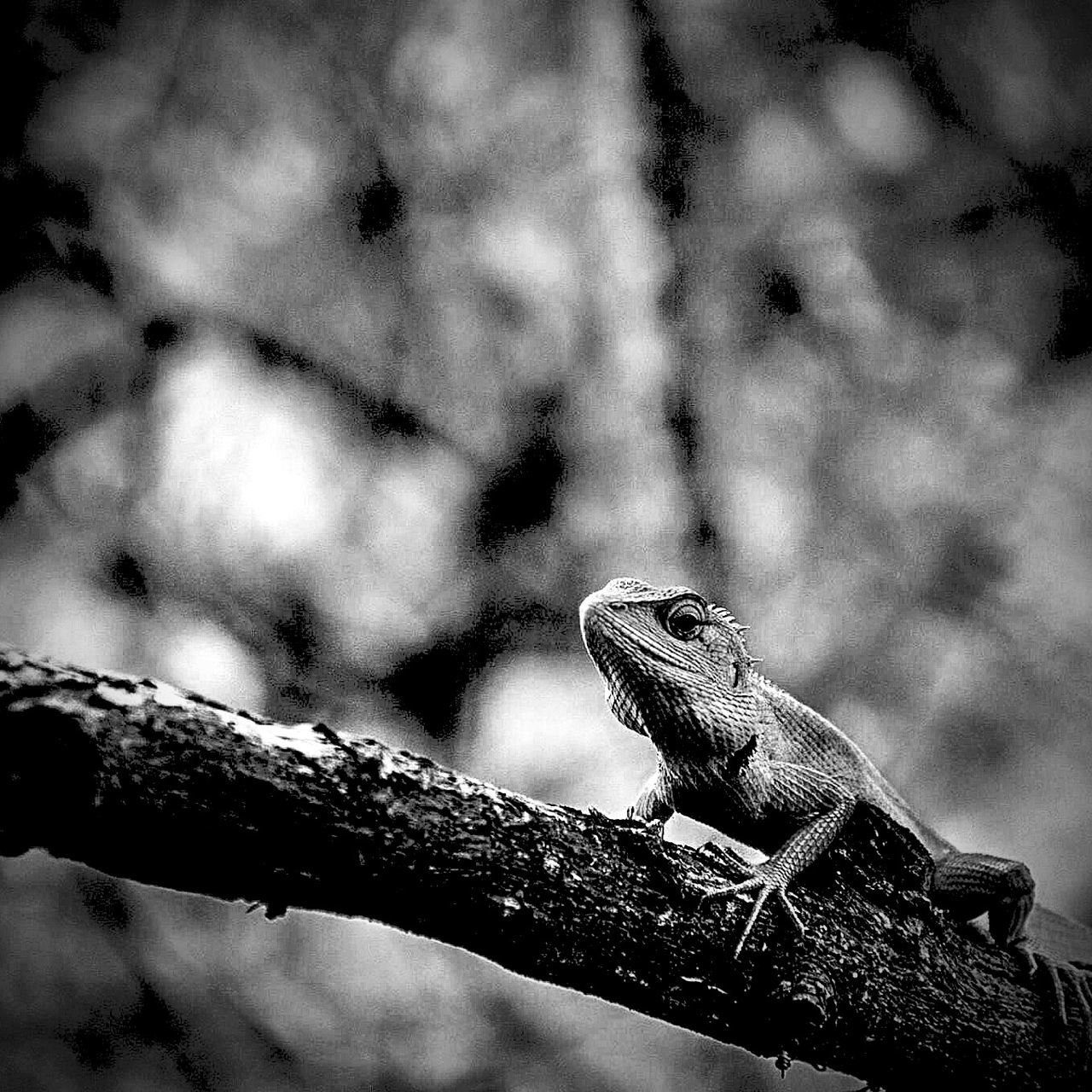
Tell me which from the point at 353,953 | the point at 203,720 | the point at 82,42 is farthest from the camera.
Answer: the point at 353,953

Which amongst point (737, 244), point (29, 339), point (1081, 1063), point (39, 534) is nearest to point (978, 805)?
point (1081, 1063)

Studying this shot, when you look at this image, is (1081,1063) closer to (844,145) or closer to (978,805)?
(978,805)

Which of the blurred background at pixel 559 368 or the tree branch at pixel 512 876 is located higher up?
the blurred background at pixel 559 368

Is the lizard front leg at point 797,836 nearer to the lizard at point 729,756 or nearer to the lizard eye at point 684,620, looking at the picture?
the lizard at point 729,756

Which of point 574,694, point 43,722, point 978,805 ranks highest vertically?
point 574,694

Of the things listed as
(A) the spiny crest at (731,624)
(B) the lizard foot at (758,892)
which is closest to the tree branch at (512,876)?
(B) the lizard foot at (758,892)

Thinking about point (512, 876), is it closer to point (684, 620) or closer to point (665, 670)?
point (665, 670)

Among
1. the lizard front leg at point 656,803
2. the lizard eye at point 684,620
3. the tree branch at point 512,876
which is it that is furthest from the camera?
the lizard front leg at point 656,803

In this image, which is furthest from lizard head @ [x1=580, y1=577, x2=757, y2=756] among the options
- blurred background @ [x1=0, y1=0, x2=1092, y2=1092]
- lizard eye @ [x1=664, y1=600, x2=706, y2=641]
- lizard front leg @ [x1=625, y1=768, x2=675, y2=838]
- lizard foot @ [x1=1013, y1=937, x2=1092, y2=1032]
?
blurred background @ [x1=0, y1=0, x2=1092, y2=1092]
